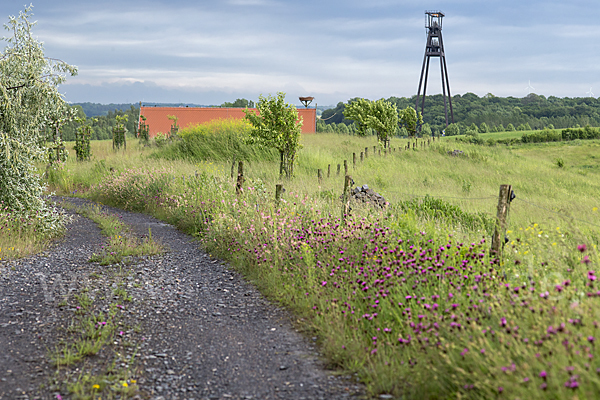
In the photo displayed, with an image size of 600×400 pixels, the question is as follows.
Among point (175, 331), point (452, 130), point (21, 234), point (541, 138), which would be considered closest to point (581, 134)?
point (541, 138)

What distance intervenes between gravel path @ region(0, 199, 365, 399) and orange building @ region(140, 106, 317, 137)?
34.8 m

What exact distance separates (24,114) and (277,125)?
7.91 m

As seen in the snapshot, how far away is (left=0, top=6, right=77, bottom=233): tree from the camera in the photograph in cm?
801

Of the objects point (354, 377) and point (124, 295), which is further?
point (124, 295)

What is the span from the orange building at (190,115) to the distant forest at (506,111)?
77.3 ft

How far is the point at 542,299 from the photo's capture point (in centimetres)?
316

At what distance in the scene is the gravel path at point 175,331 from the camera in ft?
11.8

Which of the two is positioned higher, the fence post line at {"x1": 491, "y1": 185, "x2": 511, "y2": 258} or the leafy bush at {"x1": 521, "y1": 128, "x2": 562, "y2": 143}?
the leafy bush at {"x1": 521, "y1": 128, "x2": 562, "y2": 143}

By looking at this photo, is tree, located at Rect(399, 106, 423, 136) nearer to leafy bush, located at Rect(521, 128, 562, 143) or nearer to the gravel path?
leafy bush, located at Rect(521, 128, 562, 143)

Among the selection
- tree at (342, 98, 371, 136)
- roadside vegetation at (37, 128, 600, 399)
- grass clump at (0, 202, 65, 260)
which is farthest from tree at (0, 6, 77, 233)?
tree at (342, 98, 371, 136)

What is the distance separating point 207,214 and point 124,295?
4.15m

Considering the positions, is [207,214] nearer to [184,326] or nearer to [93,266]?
[93,266]

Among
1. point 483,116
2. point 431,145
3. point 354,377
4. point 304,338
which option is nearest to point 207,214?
point 304,338

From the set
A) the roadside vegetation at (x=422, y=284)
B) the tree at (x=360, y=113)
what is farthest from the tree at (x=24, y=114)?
the tree at (x=360, y=113)
